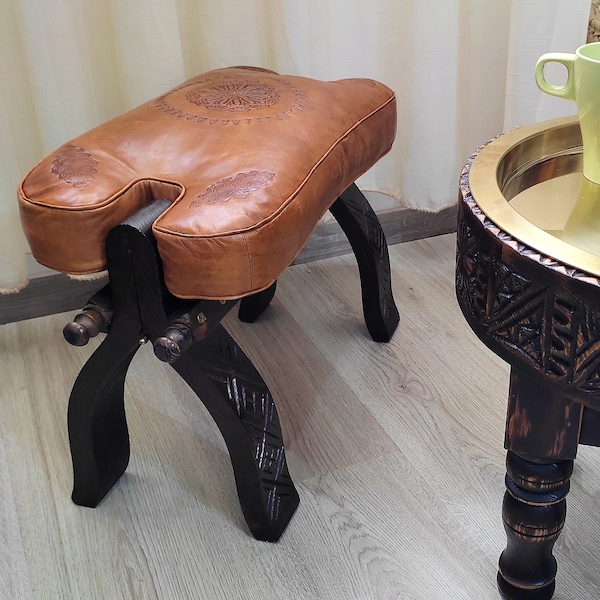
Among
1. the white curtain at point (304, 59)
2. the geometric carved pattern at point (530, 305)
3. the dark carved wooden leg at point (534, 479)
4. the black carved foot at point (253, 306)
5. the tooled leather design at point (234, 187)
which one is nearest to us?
the geometric carved pattern at point (530, 305)

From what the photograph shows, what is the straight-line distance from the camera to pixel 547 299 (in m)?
0.51

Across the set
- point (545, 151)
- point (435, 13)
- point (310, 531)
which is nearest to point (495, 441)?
point (310, 531)

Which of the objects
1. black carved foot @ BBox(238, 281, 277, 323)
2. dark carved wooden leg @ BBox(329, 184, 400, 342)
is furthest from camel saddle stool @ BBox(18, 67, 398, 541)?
black carved foot @ BBox(238, 281, 277, 323)

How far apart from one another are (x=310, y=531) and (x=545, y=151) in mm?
521

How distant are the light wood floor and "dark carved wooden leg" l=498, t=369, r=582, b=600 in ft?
0.26

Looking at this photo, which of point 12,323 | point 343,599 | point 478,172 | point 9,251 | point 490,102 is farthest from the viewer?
point 490,102

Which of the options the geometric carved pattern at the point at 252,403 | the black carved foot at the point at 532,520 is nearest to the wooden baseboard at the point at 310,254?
the geometric carved pattern at the point at 252,403

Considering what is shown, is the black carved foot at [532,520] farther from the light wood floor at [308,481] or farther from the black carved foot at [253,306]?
the black carved foot at [253,306]

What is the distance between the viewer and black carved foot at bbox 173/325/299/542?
0.79m

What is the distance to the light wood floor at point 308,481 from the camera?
0.82 metres

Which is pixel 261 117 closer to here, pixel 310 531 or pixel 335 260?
pixel 310 531

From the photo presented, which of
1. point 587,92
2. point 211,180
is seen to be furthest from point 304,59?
point 587,92

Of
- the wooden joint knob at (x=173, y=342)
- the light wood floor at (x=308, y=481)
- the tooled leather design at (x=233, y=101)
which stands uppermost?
the tooled leather design at (x=233, y=101)

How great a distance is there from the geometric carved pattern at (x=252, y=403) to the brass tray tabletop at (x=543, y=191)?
0.34 metres
